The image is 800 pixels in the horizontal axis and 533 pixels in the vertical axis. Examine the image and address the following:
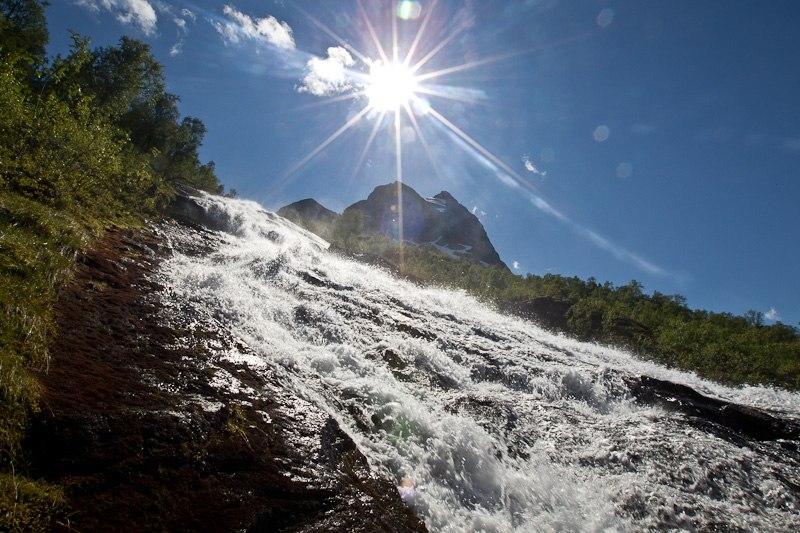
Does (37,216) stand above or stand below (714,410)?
below

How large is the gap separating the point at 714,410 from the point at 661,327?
49.3 metres

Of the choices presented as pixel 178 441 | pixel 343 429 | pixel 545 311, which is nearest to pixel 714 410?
pixel 343 429

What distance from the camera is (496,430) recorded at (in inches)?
437

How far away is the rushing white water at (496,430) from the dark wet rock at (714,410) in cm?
70

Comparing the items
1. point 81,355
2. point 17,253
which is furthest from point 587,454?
point 17,253

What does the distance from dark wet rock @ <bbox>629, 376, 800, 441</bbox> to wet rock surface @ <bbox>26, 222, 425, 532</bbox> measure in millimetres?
14425

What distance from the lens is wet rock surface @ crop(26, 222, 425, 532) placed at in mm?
4621

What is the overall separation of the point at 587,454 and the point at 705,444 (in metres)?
4.30

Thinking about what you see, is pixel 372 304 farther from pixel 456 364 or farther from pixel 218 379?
pixel 218 379

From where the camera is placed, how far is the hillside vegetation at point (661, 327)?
4803 cm

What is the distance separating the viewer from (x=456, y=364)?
52.7 feet

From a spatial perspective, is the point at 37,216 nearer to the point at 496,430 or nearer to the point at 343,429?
the point at 343,429

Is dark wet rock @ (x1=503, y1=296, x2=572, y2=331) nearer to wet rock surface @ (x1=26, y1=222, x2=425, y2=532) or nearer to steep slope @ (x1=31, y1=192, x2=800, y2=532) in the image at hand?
steep slope @ (x1=31, y1=192, x2=800, y2=532)

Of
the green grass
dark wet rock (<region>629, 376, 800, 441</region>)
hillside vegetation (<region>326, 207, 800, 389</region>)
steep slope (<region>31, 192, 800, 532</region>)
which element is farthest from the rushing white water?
hillside vegetation (<region>326, 207, 800, 389</region>)
